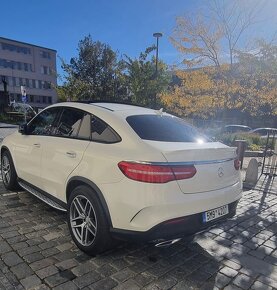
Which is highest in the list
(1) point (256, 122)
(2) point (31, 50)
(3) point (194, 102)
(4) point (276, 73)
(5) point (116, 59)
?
(2) point (31, 50)

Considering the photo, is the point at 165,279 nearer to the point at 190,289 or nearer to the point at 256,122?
the point at 190,289

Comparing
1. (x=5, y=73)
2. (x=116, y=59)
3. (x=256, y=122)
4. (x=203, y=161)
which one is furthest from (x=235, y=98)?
(x=5, y=73)

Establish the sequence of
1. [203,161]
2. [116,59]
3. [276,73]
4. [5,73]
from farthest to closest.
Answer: [5,73]
[116,59]
[276,73]
[203,161]

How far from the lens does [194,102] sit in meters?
15.4

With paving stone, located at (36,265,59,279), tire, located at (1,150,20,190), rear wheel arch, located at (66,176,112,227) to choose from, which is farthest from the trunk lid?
tire, located at (1,150,20,190)

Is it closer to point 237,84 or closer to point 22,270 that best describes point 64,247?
point 22,270

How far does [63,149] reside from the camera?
3631mm

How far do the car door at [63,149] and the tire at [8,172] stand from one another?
1.42m

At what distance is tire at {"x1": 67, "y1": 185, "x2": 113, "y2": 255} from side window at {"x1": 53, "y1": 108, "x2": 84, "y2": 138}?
78 cm

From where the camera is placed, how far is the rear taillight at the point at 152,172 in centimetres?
270

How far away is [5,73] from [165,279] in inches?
2478

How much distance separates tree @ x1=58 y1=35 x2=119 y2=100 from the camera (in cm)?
2798

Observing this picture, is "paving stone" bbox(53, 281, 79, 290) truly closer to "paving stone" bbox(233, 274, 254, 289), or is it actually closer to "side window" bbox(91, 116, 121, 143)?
"side window" bbox(91, 116, 121, 143)

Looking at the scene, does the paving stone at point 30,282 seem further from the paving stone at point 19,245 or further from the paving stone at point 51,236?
the paving stone at point 51,236
